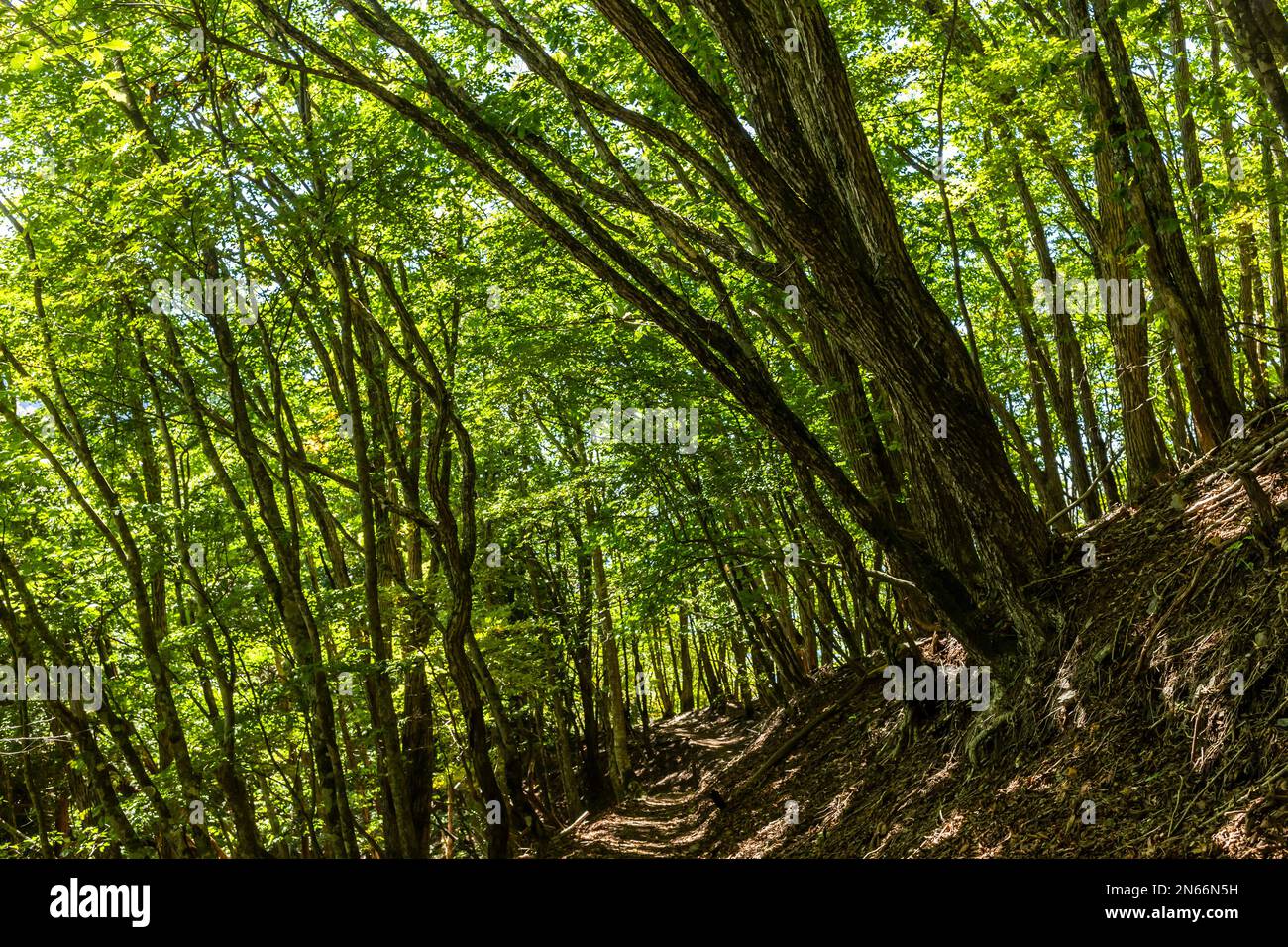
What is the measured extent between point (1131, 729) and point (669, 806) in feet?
31.9

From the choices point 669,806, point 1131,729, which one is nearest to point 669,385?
point 1131,729

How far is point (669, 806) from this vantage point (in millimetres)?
13508

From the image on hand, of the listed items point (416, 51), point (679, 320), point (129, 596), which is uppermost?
point (416, 51)

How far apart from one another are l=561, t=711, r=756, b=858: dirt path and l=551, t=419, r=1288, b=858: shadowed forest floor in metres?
2.88

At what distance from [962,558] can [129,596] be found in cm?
848

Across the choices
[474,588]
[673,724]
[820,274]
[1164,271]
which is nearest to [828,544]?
[474,588]

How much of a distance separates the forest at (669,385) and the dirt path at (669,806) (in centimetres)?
18

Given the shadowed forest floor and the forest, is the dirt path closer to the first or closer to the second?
the forest

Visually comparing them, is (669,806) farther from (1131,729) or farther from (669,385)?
(1131,729)

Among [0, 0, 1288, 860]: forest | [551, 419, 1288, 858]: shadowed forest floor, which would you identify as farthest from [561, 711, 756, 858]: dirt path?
[551, 419, 1288, 858]: shadowed forest floor

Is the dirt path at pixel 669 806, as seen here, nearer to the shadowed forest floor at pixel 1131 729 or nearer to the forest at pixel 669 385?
the forest at pixel 669 385

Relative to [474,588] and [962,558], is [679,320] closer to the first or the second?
[962,558]
